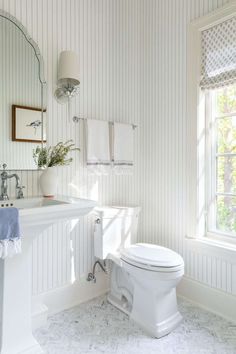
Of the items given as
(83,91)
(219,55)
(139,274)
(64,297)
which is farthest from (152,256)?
(219,55)

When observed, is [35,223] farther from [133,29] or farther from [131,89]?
[133,29]

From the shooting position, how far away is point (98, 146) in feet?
7.18

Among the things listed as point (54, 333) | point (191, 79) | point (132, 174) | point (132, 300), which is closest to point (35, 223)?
point (54, 333)

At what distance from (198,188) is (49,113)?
50.2 inches

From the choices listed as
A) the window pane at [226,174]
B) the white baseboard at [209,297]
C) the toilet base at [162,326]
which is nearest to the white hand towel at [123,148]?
the window pane at [226,174]

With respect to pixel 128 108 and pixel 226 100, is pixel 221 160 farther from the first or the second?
pixel 128 108

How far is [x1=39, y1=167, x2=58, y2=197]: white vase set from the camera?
183 centimetres

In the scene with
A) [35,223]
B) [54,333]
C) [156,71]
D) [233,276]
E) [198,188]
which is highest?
[156,71]

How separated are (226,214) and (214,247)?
10.8 inches

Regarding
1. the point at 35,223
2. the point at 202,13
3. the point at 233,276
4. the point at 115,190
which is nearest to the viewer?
Answer: the point at 35,223

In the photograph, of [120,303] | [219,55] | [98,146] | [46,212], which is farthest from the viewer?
[98,146]

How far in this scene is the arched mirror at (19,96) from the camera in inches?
69.2

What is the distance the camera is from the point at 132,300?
1985mm

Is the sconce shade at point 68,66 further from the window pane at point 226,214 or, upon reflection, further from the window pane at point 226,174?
the window pane at point 226,214
